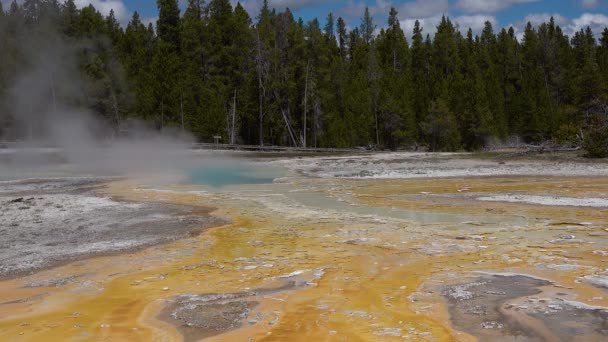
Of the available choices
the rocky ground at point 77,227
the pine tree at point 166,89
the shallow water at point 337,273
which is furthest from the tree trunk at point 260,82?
the shallow water at point 337,273

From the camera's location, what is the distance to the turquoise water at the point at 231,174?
773 inches

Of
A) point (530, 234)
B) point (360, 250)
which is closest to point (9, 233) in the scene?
point (360, 250)

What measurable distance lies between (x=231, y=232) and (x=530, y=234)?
4.64 meters

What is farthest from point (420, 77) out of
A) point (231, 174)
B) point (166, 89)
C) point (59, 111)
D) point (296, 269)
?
point (296, 269)

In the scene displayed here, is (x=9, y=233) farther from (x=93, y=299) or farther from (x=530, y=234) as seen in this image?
(x=530, y=234)

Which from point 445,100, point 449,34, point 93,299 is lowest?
point 93,299

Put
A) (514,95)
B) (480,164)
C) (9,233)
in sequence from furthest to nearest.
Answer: (514,95)
(480,164)
(9,233)

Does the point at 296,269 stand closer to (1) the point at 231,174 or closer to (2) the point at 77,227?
(2) the point at 77,227

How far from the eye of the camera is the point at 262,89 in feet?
150

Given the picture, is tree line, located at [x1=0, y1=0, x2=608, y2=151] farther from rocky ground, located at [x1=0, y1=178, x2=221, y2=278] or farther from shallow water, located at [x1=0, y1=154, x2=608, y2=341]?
shallow water, located at [x1=0, y1=154, x2=608, y2=341]

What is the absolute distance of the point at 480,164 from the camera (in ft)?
79.2

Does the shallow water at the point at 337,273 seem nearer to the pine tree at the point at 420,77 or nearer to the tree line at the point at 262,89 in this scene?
the tree line at the point at 262,89

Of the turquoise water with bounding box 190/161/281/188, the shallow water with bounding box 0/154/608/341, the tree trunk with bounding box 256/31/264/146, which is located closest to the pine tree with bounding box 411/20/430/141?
the tree trunk with bounding box 256/31/264/146

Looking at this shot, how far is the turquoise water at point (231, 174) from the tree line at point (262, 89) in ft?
54.1
